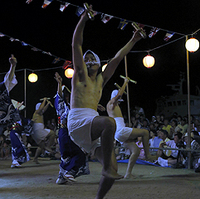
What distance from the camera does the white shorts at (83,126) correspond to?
9.50 ft

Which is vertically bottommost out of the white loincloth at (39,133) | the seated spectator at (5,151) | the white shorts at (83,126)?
the seated spectator at (5,151)

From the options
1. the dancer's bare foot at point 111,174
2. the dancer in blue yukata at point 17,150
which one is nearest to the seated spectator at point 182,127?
the dancer in blue yukata at point 17,150

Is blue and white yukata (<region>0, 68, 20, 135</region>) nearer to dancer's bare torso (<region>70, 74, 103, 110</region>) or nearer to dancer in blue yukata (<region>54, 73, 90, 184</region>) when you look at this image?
dancer in blue yukata (<region>54, 73, 90, 184</region>)

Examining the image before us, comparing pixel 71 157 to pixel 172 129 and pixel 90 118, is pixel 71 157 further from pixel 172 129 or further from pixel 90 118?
pixel 172 129

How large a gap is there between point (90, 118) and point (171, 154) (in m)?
5.37

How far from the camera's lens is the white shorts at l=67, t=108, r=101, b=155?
114 inches

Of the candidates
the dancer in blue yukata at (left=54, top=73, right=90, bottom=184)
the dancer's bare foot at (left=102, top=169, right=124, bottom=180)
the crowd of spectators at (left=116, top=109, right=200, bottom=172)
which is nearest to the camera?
the dancer's bare foot at (left=102, top=169, right=124, bottom=180)

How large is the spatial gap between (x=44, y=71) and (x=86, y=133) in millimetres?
10350

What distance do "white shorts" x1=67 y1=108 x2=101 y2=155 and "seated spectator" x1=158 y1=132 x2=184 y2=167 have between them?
5.00 m

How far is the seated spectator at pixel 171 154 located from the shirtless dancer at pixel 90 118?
4.93 metres

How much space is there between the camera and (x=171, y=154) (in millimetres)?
7695

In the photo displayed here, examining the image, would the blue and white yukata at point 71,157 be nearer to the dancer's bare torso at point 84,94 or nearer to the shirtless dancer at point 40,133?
the dancer's bare torso at point 84,94

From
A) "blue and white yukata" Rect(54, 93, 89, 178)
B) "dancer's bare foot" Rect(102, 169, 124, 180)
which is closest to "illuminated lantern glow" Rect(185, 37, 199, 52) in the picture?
"blue and white yukata" Rect(54, 93, 89, 178)

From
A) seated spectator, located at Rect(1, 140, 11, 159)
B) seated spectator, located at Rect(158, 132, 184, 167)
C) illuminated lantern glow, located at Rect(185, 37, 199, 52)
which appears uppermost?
illuminated lantern glow, located at Rect(185, 37, 199, 52)
